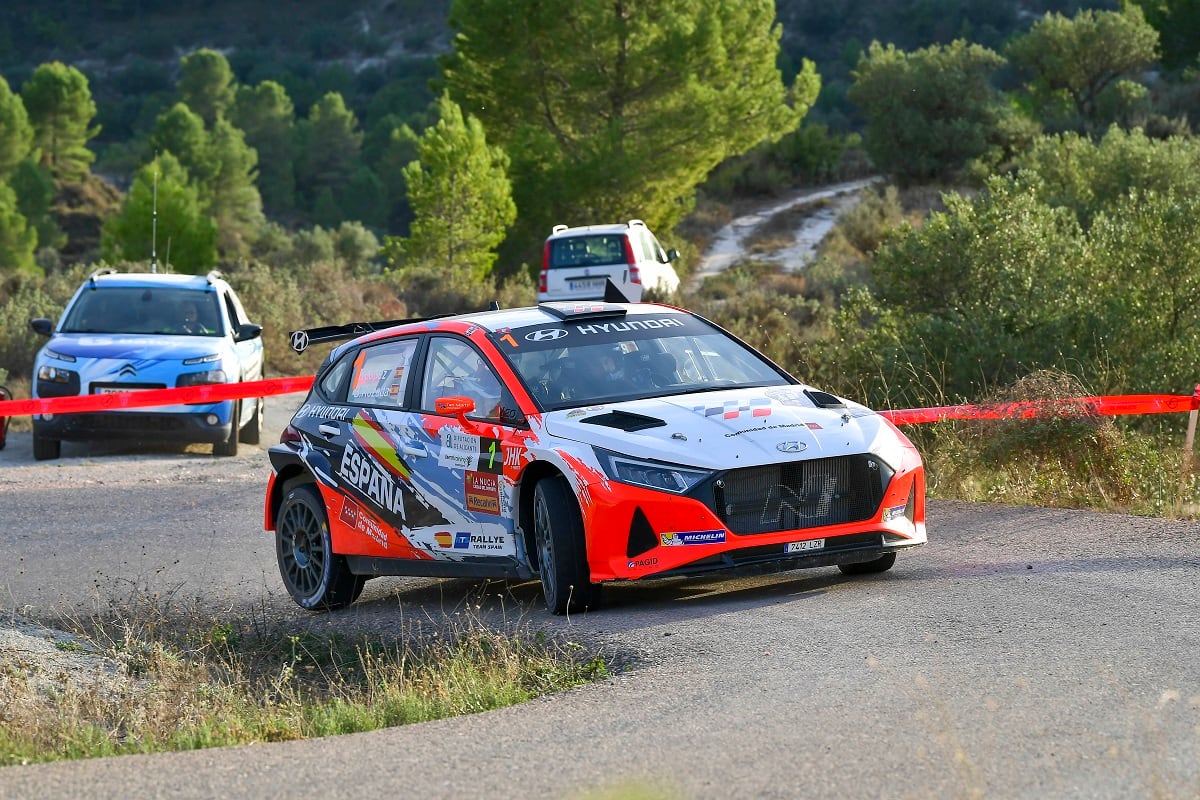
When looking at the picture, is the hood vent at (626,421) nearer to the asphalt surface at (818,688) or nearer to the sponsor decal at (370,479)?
the asphalt surface at (818,688)

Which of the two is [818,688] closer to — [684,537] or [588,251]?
[684,537]

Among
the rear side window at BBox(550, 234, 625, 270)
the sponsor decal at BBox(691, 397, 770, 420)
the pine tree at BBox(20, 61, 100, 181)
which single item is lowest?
the sponsor decal at BBox(691, 397, 770, 420)

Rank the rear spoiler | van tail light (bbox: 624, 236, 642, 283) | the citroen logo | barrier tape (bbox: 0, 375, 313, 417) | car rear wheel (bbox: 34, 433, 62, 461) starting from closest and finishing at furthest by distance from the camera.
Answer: the citroen logo
the rear spoiler
barrier tape (bbox: 0, 375, 313, 417)
car rear wheel (bbox: 34, 433, 62, 461)
van tail light (bbox: 624, 236, 642, 283)

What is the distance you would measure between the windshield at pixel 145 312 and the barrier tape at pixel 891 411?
92cm

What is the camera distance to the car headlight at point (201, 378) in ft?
52.5

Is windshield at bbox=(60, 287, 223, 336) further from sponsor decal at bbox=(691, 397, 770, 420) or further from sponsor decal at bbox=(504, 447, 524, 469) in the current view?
sponsor decal at bbox=(691, 397, 770, 420)

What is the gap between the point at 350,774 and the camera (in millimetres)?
4957

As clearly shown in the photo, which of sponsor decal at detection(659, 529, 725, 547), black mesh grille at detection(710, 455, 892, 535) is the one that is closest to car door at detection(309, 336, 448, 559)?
sponsor decal at detection(659, 529, 725, 547)

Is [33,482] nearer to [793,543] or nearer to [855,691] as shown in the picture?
[793,543]

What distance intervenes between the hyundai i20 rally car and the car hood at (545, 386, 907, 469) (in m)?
0.01

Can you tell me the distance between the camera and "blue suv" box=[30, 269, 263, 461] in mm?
15906

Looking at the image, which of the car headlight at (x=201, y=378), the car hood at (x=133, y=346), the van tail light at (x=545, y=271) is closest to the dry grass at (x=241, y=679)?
the car headlight at (x=201, y=378)

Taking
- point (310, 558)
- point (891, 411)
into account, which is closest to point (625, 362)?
point (310, 558)

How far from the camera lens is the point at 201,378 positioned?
633 inches
